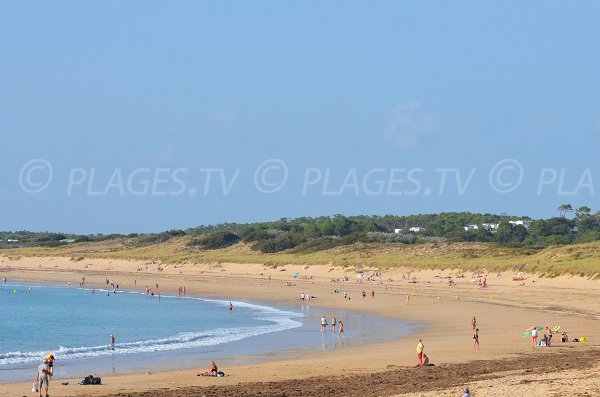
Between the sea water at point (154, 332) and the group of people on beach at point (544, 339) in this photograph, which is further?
the sea water at point (154, 332)

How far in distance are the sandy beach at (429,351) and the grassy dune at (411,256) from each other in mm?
1635

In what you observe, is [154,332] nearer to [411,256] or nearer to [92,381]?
[92,381]

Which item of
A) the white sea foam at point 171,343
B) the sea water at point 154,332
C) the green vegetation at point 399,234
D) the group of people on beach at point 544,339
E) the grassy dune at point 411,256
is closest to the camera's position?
the group of people on beach at point 544,339

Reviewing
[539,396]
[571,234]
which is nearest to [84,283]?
[571,234]

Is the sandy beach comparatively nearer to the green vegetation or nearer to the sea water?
the sea water

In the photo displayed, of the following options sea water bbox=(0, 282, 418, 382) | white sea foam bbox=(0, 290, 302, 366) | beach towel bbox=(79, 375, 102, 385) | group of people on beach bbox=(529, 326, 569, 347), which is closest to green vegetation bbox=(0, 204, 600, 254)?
sea water bbox=(0, 282, 418, 382)

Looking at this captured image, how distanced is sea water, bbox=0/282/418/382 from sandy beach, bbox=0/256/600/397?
78.3 inches

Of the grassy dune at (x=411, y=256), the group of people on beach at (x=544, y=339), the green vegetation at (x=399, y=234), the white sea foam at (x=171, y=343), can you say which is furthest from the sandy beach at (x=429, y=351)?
the green vegetation at (x=399, y=234)

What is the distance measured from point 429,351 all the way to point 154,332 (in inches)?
598

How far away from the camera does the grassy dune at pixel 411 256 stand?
61125mm

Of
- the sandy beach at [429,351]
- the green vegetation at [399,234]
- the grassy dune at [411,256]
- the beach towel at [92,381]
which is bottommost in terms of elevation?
the beach towel at [92,381]

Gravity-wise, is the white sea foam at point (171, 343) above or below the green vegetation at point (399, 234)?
below

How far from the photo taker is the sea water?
100.0ft

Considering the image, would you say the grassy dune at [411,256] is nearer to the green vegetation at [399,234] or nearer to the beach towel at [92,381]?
the green vegetation at [399,234]
